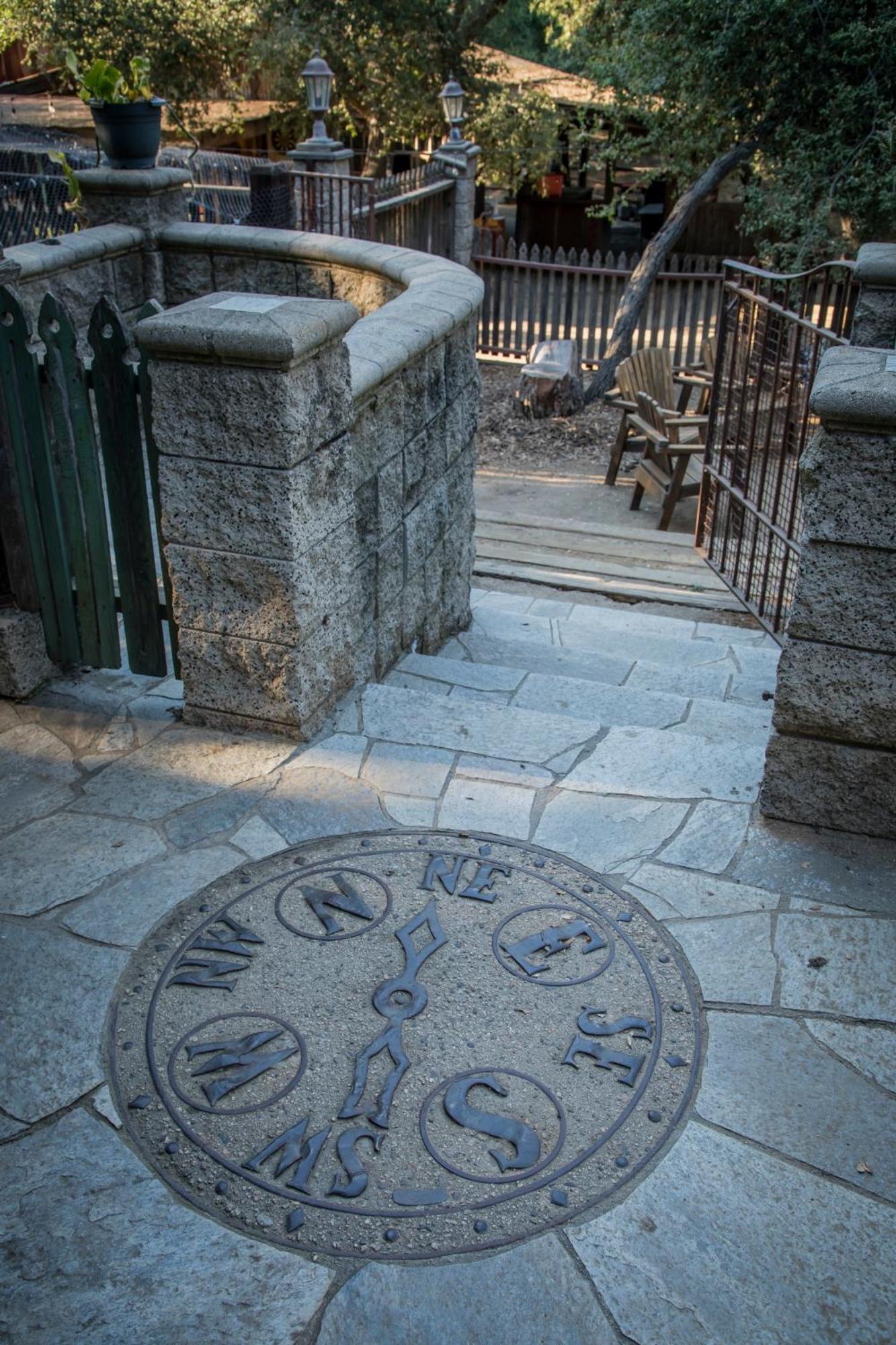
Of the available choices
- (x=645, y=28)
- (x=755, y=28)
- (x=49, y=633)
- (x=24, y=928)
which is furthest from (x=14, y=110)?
(x=24, y=928)

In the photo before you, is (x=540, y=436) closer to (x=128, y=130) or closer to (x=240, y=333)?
(x=128, y=130)

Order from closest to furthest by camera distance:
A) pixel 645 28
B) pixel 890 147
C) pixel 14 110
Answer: pixel 890 147 < pixel 645 28 < pixel 14 110

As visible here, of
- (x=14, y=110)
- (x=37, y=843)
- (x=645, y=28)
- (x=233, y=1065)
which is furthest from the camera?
(x=14, y=110)

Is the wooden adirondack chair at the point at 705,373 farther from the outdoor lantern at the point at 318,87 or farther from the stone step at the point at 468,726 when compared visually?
the stone step at the point at 468,726

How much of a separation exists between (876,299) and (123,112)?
4549 millimetres

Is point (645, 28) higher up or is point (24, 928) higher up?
point (645, 28)

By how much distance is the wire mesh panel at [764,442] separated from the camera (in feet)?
19.2

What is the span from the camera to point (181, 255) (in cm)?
732

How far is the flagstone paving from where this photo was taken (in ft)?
7.25

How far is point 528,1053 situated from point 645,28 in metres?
12.4

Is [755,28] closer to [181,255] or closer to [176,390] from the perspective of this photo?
[181,255]

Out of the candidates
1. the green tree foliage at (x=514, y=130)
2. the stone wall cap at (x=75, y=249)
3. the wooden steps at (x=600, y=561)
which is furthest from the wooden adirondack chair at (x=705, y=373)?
the green tree foliage at (x=514, y=130)

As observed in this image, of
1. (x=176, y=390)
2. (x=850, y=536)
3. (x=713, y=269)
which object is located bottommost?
(x=713, y=269)

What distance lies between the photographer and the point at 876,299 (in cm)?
534
